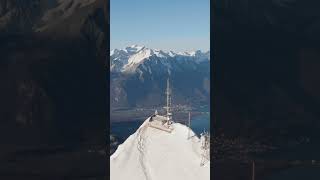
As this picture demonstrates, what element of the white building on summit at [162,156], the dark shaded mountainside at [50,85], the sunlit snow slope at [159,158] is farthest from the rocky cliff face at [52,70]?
the sunlit snow slope at [159,158]

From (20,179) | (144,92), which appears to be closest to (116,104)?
→ (144,92)

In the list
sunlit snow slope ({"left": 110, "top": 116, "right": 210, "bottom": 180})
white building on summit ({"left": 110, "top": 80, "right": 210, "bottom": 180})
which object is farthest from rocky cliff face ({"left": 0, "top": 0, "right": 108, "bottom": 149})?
sunlit snow slope ({"left": 110, "top": 116, "right": 210, "bottom": 180})

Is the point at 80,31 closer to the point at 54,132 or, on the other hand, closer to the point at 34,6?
the point at 34,6
